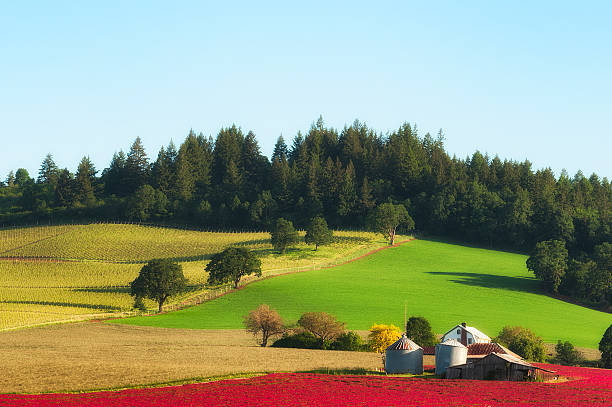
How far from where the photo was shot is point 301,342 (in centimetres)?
7062

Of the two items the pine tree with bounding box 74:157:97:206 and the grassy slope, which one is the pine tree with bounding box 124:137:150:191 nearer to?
the pine tree with bounding box 74:157:97:206

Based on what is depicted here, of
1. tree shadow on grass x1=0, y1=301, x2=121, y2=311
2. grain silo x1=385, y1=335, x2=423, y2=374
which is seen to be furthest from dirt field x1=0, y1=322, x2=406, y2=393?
tree shadow on grass x1=0, y1=301, x2=121, y2=311

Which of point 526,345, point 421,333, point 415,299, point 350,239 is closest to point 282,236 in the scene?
point 350,239

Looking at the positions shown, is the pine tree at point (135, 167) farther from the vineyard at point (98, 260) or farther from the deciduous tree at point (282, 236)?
the deciduous tree at point (282, 236)

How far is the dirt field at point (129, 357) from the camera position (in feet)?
A: 146

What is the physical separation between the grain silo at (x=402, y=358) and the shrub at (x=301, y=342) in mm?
18154

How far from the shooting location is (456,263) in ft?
431

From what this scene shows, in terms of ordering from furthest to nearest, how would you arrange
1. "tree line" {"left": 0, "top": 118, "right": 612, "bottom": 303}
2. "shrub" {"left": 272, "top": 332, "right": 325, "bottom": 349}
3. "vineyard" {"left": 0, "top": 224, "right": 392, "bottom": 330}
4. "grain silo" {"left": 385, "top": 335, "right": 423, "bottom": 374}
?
"tree line" {"left": 0, "top": 118, "right": 612, "bottom": 303}
"vineyard" {"left": 0, "top": 224, "right": 392, "bottom": 330}
"shrub" {"left": 272, "top": 332, "right": 325, "bottom": 349}
"grain silo" {"left": 385, "top": 335, "right": 423, "bottom": 374}

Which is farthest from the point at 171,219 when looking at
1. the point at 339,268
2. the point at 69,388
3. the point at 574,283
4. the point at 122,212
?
the point at 69,388

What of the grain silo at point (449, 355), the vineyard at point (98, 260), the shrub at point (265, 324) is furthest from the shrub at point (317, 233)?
the grain silo at point (449, 355)

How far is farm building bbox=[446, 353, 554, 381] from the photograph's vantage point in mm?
49719

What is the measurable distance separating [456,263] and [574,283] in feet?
85.2

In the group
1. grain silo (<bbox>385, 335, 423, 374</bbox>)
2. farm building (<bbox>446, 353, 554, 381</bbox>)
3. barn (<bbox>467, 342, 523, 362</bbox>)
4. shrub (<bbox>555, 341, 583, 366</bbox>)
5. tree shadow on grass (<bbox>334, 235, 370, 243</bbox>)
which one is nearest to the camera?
farm building (<bbox>446, 353, 554, 381</bbox>)

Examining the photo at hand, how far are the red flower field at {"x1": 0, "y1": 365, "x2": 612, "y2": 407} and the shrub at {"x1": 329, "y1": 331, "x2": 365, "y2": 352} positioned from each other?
23622 mm
